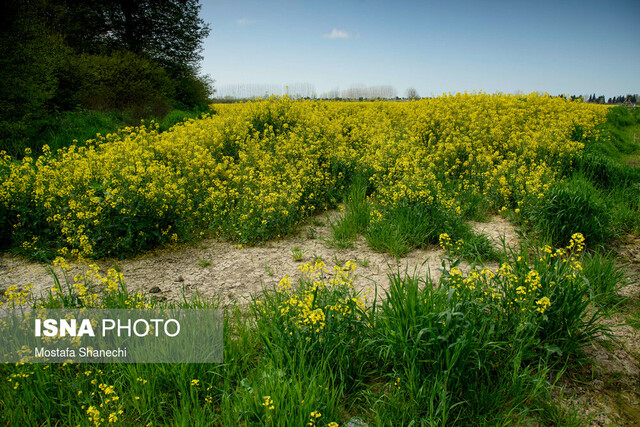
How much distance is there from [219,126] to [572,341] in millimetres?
8055

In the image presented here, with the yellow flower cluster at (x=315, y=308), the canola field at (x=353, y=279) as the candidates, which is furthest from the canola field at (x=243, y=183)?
the yellow flower cluster at (x=315, y=308)

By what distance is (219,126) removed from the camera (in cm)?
877

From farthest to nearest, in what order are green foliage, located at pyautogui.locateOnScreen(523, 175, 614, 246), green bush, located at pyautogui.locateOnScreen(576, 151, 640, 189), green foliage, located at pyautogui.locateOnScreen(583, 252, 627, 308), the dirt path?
green bush, located at pyautogui.locateOnScreen(576, 151, 640, 189) → green foliage, located at pyautogui.locateOnScreen(523, 175, 614, 246) → the dirt path → green foliage, located at pyautogui.locateOnScreen(583, 252, 627, 308)

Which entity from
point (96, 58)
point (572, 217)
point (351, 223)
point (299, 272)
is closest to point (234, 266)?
point (299, 272)

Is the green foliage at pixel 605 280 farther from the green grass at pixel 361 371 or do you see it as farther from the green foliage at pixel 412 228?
the green foliage at pixel 412 228

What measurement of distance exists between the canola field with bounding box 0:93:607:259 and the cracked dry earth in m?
0.25

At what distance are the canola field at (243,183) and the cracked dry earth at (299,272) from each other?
0.82 feet

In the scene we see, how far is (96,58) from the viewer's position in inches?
575

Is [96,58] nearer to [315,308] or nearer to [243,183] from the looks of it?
[243,183]

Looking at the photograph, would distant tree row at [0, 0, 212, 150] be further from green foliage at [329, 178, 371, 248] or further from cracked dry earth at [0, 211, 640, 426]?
green foliage at [329, 178, 371, 248]

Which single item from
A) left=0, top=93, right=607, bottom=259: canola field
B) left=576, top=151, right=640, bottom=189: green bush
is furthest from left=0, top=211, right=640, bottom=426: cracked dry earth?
left=576, top=151, right=640, bottom=189: green bush

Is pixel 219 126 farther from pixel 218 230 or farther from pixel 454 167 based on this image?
pixel 454 167

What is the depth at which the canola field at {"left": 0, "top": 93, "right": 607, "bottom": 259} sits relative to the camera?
465cm

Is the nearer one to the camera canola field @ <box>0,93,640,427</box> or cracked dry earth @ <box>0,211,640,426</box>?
canola field @ <box>0,93,640,427</box>
